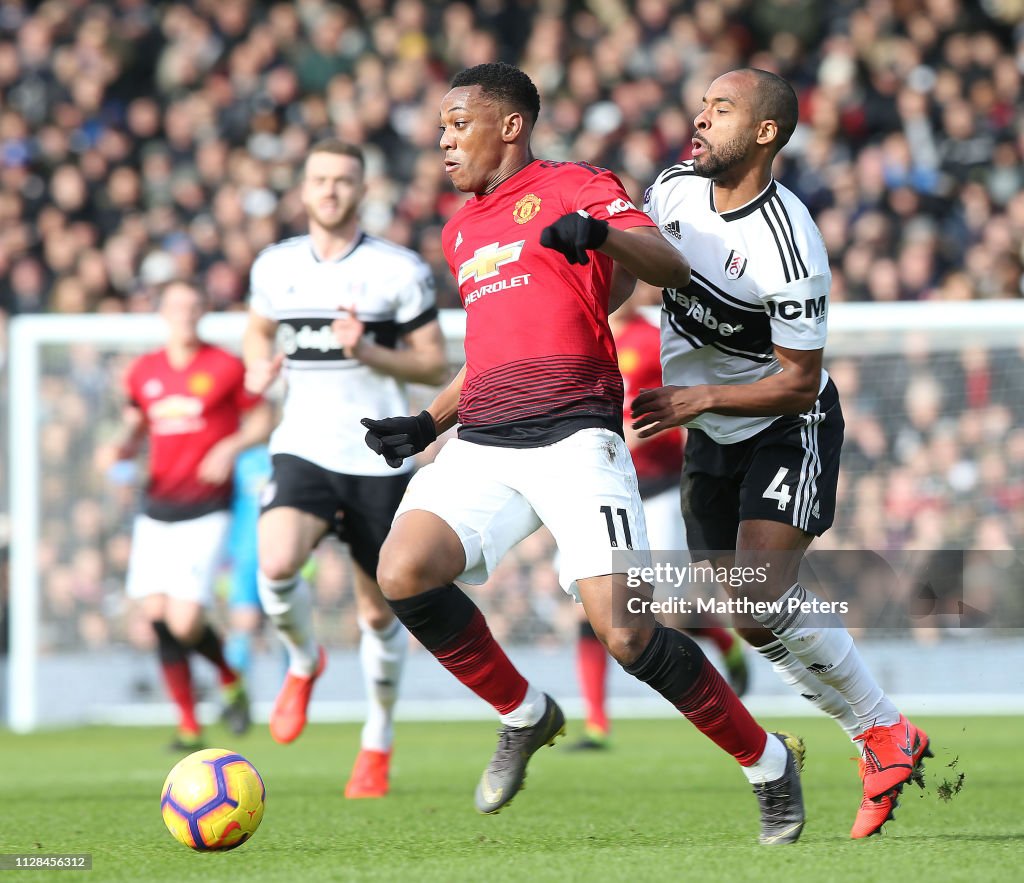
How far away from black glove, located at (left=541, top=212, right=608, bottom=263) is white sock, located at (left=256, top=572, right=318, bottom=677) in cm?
296

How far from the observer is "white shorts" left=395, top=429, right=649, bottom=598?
4.73 m

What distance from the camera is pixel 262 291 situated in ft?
23.5

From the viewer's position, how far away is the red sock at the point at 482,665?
16.4 ft

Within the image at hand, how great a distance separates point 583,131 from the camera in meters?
15.1

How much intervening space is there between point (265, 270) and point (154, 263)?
26.4ft

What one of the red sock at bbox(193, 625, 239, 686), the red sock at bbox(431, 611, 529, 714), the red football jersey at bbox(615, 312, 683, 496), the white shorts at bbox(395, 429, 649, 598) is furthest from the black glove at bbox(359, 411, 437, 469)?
the red sock at bbox(193, 625, 239, 686)

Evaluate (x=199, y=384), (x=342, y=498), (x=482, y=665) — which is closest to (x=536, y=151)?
(x=199, y=384)

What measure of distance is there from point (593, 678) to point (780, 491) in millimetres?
3940

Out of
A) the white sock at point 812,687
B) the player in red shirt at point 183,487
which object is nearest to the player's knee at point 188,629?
the player in red shirt at point 183,487

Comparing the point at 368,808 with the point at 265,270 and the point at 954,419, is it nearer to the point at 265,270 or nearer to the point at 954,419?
the point at 265,270

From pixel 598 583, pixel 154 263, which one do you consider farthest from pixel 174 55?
pixel 598 583

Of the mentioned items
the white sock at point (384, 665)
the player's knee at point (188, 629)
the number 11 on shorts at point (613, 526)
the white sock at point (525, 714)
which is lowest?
the player's knee at point (188, 629)

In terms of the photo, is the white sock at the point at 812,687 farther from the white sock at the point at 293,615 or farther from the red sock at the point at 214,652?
the red sock at the point at 214,652

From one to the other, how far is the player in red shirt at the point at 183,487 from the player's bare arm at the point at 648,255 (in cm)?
495
